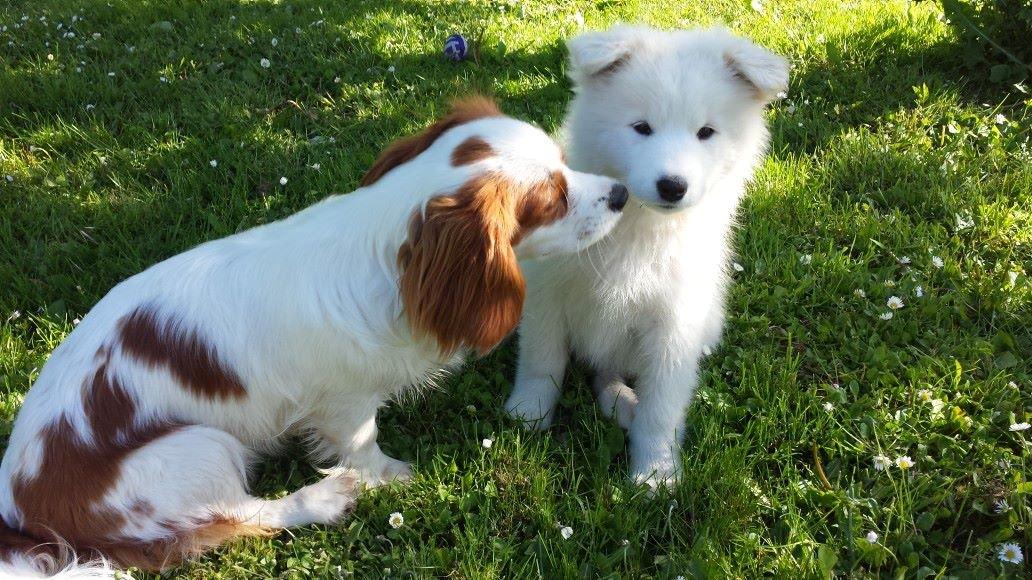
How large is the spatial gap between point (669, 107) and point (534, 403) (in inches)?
47.5

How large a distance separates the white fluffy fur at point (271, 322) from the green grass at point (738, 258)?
0.43 m

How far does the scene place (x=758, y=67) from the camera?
251cm

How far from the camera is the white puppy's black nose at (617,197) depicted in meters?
2.32

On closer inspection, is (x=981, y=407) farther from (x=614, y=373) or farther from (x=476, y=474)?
(x=476, y=474)

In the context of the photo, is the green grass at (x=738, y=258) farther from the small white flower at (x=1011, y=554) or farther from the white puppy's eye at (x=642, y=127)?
the white puppy's eye at (x=642, y=127)

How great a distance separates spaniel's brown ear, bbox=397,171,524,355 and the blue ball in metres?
2.90

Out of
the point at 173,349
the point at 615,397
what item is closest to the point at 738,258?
the point at 615,397

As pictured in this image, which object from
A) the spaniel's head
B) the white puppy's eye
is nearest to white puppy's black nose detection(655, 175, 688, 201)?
the spaniel's head

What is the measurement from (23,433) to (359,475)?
3.30ft

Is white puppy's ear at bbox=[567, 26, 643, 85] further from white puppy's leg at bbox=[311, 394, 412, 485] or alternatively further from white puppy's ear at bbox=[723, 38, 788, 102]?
white puppy's leg at bbox=[311, 394, 412, 485]

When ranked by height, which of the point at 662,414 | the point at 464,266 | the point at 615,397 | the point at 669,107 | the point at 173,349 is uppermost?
the point at 669,107

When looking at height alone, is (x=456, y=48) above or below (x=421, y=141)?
below

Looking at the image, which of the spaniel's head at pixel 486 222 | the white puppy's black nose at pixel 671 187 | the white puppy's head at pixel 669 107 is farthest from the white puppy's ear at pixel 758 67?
the spaniel's head at pixel 486 222

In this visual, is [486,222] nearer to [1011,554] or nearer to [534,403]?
[534,403]
